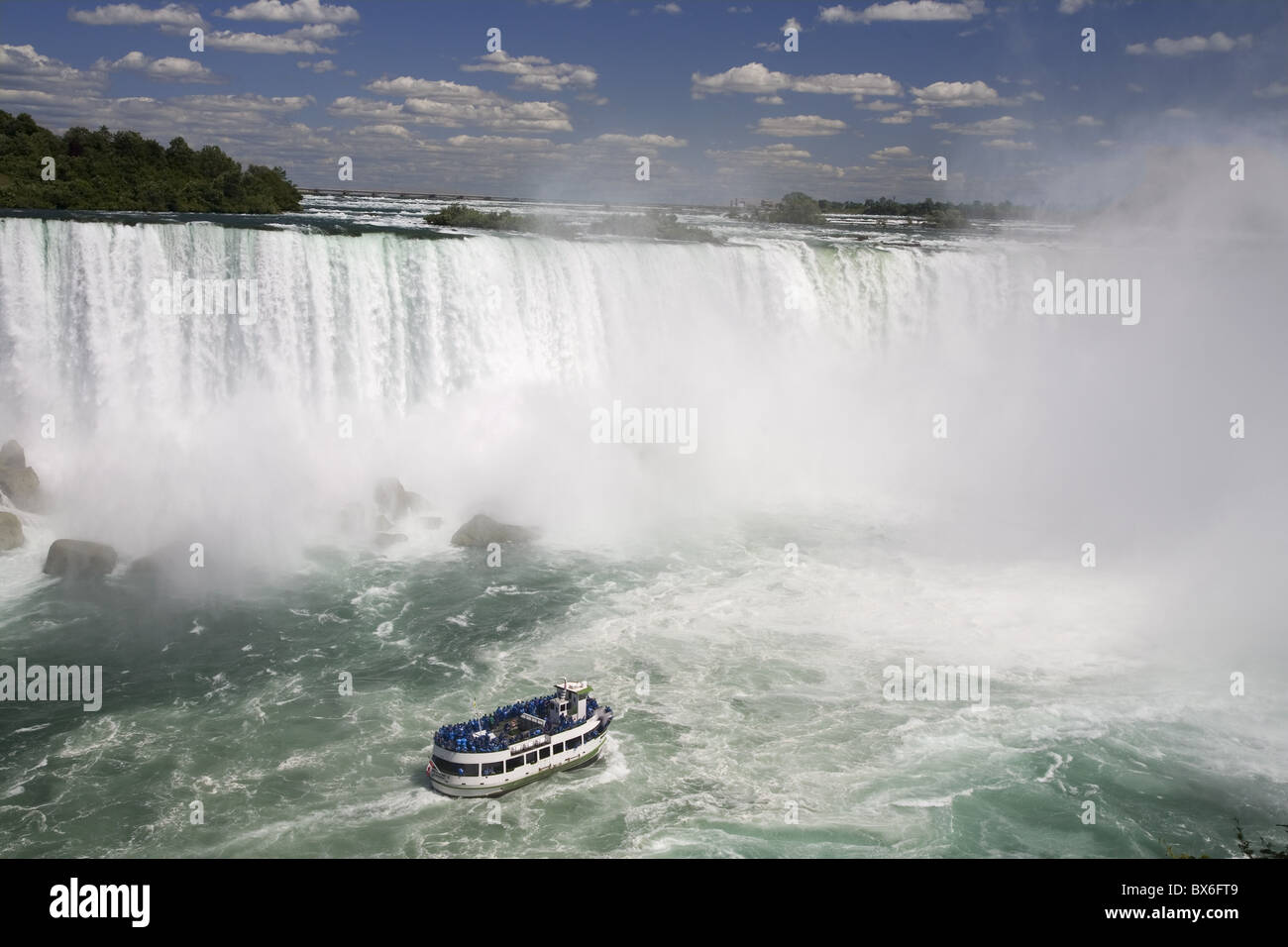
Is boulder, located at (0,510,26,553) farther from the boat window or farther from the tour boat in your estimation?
the boat window

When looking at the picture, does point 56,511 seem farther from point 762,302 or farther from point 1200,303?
point 1200,303

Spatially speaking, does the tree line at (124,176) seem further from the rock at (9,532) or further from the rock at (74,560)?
the rock at (74,560)

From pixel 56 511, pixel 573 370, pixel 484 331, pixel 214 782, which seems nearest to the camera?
pixel 214 782

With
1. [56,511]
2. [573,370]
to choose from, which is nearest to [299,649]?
[56,511]

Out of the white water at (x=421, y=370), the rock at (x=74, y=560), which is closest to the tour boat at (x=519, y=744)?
the white water at (x=421, y=370)

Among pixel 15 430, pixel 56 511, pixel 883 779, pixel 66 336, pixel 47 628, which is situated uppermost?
pixel 66 336

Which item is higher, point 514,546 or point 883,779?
point 514,546

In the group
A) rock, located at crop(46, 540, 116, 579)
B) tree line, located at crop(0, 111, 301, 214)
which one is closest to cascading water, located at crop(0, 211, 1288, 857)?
rock, located at crop(46, 540, 116, 579)
